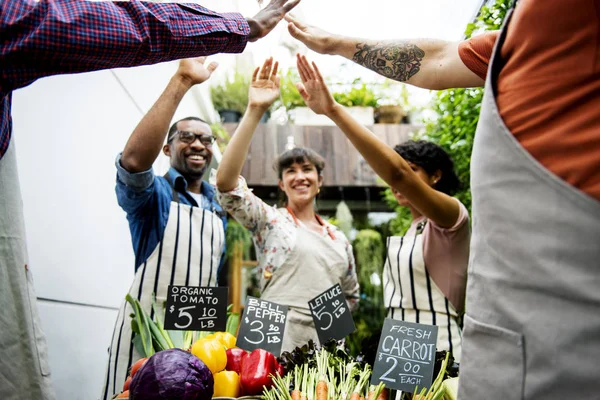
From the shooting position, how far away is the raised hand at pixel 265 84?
6.39ft

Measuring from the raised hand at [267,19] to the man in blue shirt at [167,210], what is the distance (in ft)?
1.44

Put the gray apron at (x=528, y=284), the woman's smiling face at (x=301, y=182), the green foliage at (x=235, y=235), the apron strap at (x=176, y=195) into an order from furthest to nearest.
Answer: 1. the green foliage at (x=235, y=235)
2. the woman's smiling face at (x=301, y=182)
3. the apron strap at (x=176, y=195)
4. the gray apron at (x=528, y=284)

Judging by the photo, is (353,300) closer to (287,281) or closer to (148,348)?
(287,281)

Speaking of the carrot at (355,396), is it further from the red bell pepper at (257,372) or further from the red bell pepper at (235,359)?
the red bell pepper at (235,359)

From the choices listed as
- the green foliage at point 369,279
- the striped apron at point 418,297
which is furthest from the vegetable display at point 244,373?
the green foliage at point 369,279

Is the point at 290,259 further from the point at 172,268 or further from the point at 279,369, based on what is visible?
the point at 279,369

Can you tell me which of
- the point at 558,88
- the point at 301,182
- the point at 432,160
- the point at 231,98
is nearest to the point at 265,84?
the point at 301,182

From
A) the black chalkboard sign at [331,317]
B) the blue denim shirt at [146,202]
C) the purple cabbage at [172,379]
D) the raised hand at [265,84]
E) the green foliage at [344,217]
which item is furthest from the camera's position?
the green foliage at [344,217]

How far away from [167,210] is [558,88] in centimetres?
163

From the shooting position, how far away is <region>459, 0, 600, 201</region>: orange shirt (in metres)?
0.67

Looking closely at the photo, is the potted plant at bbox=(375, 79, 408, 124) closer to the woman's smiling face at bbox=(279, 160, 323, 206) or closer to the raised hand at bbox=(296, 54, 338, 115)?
the woman's smiling face at bbox=(279, 160, 323, 206)

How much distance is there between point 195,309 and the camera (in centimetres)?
141

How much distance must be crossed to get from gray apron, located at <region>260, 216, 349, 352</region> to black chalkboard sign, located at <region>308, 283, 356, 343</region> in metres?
0.60

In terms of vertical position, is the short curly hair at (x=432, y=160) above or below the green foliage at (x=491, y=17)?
below
